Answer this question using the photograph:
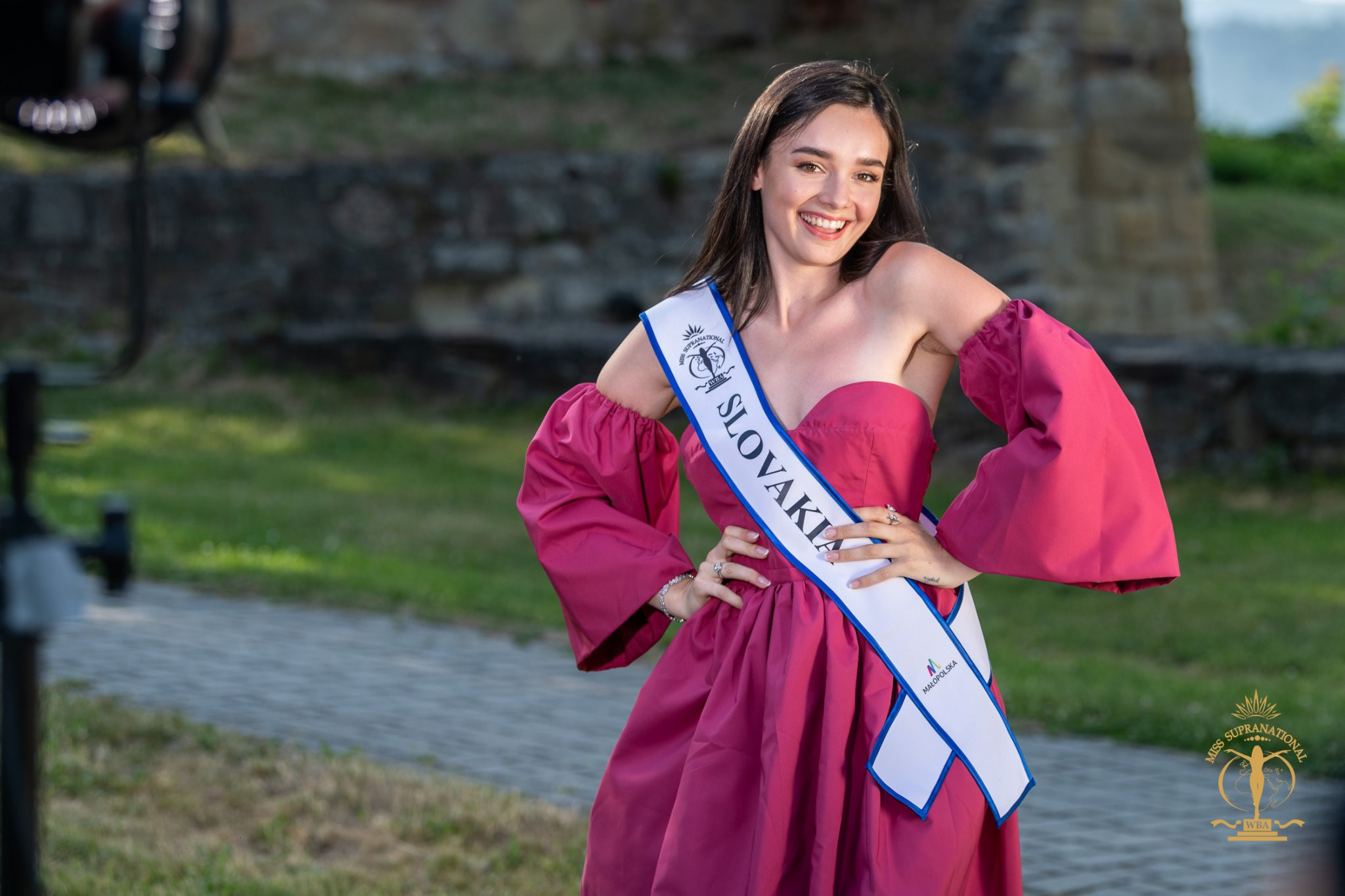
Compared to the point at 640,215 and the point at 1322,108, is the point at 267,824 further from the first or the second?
the point at 1322,108

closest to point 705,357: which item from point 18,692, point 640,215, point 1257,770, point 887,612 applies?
point 887,612

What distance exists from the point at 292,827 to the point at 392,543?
3776 millimetres

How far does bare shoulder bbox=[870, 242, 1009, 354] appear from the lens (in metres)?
2.36

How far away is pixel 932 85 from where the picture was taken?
1298 cm

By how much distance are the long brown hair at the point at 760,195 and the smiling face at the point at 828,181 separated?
22mm

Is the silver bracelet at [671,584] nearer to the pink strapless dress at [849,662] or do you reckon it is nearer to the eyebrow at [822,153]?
the pink strapless dress at [849,662]

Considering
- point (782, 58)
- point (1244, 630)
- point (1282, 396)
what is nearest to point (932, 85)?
point (782, 58)

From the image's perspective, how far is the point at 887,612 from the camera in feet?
7.65

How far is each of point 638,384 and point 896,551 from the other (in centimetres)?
56

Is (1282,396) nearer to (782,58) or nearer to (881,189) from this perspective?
(881,189)

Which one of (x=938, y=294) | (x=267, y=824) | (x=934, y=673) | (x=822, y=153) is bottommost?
Result: (x=267, y=824)

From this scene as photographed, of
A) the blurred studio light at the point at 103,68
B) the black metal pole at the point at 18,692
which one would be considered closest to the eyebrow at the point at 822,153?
the blurred studio light at the point at 103,68

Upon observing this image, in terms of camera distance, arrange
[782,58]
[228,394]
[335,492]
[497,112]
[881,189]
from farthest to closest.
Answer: [782,58] < [497,112] < [228,394] < [335,492] < [881,189]

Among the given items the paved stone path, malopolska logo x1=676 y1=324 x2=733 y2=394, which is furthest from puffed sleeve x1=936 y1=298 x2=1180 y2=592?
the paved stone path
